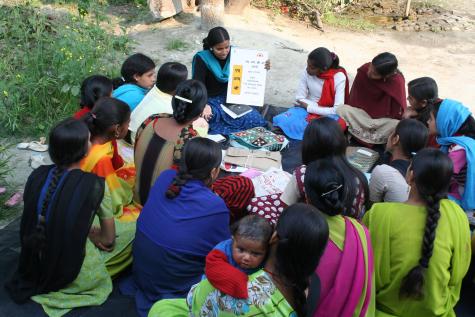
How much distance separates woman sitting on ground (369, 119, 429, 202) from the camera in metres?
3.31

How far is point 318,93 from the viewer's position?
534 centimetres

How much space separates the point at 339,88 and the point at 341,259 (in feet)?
10.3

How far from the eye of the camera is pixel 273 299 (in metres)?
1.99

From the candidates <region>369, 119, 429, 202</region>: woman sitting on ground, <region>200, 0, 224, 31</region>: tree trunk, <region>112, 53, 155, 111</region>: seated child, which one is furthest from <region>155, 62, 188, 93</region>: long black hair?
<region>200, 0, 224, 31</region>: tree trunk

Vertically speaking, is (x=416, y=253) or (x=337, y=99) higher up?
(x=337, y=99)

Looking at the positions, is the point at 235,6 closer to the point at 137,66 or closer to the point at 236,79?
the point at 236,79

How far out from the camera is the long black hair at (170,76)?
4078 millimetres

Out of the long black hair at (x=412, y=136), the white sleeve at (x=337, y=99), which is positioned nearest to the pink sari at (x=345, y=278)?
the long black hair at (x=412, y=136)

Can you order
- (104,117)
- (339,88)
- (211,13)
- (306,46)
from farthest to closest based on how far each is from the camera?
(306,46) → (211,13) → (339,88) → (104,117)

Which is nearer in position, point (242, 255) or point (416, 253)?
point (242, 255)

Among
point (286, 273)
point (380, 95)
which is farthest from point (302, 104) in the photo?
point (286, 273)

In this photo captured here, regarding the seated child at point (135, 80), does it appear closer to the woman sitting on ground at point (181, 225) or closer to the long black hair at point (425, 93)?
the woman sitting on ground at point (181, 225)

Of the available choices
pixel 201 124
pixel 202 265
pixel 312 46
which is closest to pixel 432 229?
pixel 202 265

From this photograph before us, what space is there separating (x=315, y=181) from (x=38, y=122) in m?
3.86
